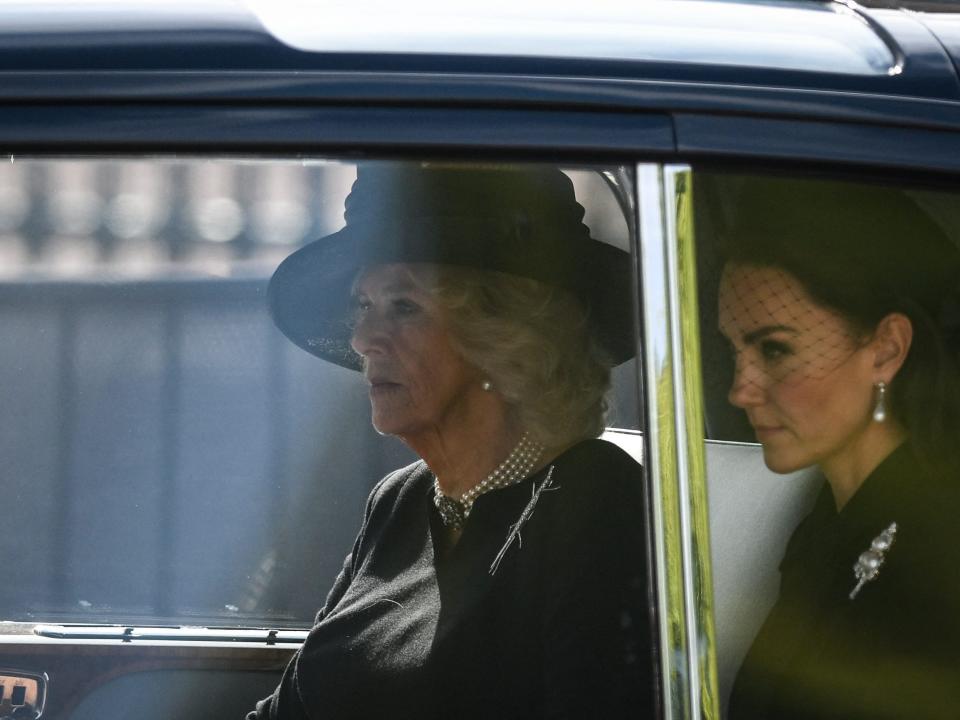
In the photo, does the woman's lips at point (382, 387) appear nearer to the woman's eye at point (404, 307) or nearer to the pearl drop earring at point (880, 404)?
the woman's eye at point (404, 307)

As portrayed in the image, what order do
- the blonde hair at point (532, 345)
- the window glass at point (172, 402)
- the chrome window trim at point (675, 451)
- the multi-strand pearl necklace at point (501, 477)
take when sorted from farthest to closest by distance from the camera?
the multi-strand pearl necklace at point (501, 477)
the blonde hair at point (532, 345)
the window glass at point (172, 402)
the chrome window trim at point (675, 451)

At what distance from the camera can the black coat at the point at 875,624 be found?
1.48 meters

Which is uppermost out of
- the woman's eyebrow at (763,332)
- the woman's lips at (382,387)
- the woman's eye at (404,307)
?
the woman's eye at (404,307)

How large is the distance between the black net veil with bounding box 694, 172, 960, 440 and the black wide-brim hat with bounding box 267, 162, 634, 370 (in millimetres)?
111

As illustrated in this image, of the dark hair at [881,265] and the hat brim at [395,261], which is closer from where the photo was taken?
the dark hair at [881,265]

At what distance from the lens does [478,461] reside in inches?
81.5

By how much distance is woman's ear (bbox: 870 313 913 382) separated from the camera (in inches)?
62.1

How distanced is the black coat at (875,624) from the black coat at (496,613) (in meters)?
0.17

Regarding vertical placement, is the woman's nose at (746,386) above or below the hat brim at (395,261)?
below

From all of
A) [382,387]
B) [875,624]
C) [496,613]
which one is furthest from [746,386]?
[382,387]

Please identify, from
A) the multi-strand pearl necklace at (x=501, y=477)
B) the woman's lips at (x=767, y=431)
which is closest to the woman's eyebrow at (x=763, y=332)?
the woman's lips at (x=767, y=431)

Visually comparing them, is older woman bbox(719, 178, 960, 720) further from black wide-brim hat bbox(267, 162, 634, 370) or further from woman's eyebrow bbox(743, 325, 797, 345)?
black wide-brim hat bbox(267, 162, 634, 370)

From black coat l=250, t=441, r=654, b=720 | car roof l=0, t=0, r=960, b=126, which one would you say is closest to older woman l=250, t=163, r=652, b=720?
black coat l=250, t=441, r=654, b=720

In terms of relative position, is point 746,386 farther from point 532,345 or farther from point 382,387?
point 382,387
